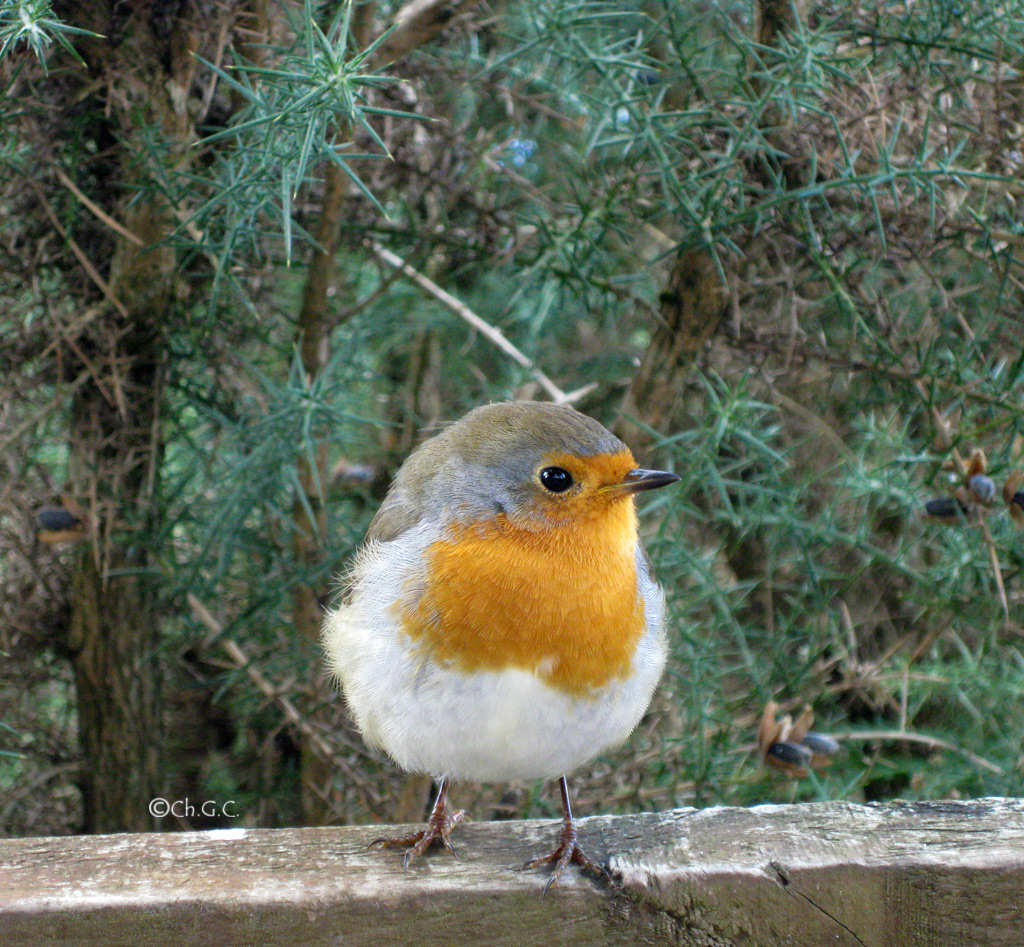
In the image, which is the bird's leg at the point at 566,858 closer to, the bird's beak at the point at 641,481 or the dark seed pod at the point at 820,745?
the bird's beak at the point at 641,481

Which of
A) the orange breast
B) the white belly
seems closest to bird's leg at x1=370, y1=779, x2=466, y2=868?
the white belly

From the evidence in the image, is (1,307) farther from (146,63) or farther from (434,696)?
(434,696)

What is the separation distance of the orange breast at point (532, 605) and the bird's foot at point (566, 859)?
0.23 m

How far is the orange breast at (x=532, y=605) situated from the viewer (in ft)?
5.62

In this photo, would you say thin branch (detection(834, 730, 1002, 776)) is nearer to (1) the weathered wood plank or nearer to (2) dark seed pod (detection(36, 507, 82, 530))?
(1) the weathered wood plank

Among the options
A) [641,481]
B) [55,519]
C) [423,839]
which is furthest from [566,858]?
[55,519]

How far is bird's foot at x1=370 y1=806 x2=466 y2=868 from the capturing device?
5.16 feet

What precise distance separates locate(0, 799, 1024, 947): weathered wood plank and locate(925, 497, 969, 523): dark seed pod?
0.66 metres

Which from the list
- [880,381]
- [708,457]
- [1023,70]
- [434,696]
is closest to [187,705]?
[434,696]

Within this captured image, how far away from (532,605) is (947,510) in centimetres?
85

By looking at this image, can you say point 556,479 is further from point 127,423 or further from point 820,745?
point 127,423

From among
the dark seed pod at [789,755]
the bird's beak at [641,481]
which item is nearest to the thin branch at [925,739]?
the dark seed pod at [789,755]

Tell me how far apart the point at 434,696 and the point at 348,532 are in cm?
83

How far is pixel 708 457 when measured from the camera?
2.06m
